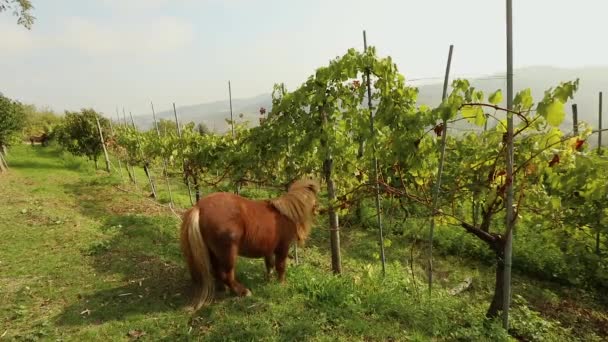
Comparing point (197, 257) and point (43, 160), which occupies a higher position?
point (43, 160)

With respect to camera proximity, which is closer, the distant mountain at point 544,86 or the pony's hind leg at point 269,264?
the pony's hind leg at point 269,264


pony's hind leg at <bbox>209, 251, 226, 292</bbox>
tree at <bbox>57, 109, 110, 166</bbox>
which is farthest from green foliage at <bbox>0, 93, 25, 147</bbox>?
pony's hind leg at <bbox>209, 251, 226, 292</bbox>

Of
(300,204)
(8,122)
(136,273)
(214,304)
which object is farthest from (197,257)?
(8,122)

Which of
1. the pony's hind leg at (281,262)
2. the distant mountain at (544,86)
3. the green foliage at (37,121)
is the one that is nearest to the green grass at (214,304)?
the pony's hind leg at (281,262)

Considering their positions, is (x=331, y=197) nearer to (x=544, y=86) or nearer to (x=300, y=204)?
(x=300, y=204)

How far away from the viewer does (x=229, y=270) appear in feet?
14.5

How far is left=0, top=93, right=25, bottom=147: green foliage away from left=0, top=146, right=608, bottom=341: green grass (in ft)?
37.1

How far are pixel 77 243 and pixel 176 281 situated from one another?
3.15 m

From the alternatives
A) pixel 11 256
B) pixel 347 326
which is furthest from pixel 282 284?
pixel 11 256

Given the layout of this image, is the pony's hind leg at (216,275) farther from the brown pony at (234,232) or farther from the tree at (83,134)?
the tree at (83,134)

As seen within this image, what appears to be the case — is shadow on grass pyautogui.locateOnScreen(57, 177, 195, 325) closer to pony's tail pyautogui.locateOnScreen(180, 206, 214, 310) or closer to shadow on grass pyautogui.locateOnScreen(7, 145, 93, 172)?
pony's tail pyautogui.locateOnScreen(180, 206, 214, 310)

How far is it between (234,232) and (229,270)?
1.75ft

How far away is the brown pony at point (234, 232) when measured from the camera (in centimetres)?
423

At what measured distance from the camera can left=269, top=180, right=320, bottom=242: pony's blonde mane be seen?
4887mm
